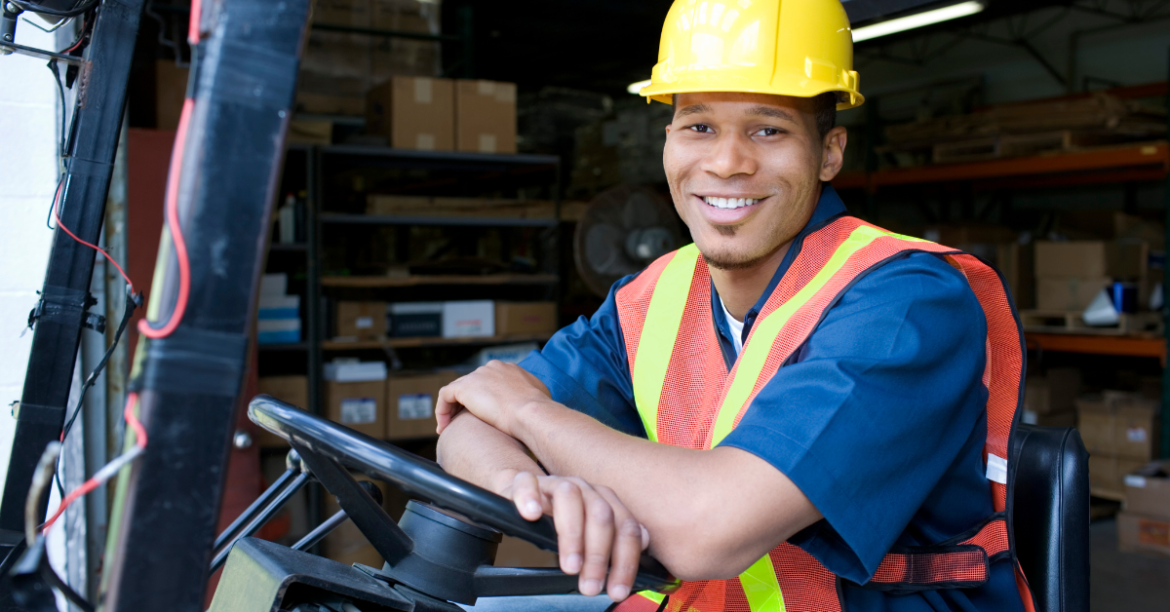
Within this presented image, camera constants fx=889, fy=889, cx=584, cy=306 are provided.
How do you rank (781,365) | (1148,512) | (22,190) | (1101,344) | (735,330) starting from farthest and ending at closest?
1. (1101,344)
2. (1148,512)
3. (22,190)
4. (735,330)
5. (781,365)

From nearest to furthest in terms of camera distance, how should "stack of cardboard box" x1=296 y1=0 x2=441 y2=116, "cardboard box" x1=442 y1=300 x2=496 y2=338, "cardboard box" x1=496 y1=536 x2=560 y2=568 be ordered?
"cardboard box" x1=496 y1=536 x2=560 y2=568 < "cardboard box" x1=442 y1=300 x2=496 y2=338 < "stack of cardboard box" x1=296 y1=0 x2=441 y2=116

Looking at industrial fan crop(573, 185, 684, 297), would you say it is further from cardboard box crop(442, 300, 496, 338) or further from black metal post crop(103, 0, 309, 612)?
black metal post crop(103, 0, 309, 612)

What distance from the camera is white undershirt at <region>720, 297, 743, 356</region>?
5.95 feet

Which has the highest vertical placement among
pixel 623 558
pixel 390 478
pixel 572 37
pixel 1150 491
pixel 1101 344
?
pixel 572 37

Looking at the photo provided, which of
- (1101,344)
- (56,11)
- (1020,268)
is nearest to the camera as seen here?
(56,11)

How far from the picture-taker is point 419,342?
538 cm

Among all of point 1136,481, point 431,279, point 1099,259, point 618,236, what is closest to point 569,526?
point 431,279

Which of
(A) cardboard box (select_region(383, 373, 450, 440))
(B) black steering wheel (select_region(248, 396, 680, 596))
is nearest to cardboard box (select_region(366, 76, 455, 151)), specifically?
(A) cardboard box (select_region(383, 373, 450, 440))

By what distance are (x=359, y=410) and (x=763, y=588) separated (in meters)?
4.03

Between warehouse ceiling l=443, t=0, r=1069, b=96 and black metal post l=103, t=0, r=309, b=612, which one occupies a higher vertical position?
warehouse ceiling l=443, t=0, r=1069, b=96

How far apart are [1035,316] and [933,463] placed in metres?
6.43

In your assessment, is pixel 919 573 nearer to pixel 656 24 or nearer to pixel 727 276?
pixel 727 276

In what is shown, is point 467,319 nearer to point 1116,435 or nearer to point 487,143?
point 487,143

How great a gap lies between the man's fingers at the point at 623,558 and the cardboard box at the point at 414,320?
440 cm
